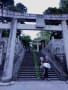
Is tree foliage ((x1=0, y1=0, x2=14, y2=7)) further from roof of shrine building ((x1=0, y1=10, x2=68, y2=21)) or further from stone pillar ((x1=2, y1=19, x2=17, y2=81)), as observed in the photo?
stone pillar ((x1=2, y1=19, x2=17, y2=81))

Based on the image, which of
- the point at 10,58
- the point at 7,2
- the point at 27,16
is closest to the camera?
the point at 10,58

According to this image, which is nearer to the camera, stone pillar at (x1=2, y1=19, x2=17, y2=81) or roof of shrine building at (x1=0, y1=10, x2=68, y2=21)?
stone pillar at (x1=2, y1=19, x2=17, y2=81)

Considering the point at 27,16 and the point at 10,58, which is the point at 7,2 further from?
the point at 10,58

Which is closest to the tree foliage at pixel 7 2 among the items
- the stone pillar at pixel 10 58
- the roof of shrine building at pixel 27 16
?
the roof of shrine building at pixel 27 16

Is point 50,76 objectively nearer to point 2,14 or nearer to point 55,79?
point 55,79

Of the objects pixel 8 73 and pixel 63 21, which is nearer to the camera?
pixel 8 73

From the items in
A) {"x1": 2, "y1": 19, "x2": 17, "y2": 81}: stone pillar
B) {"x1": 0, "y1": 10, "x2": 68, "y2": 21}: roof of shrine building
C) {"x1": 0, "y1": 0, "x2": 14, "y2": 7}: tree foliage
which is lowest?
{"x1": 2, "y1": 19, "x2": 17, "y2": 81}: stone pillar

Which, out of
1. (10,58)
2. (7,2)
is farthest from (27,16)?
(7,2)

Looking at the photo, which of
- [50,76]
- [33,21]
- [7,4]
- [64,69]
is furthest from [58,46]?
[7,4]

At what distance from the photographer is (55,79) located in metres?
17.0

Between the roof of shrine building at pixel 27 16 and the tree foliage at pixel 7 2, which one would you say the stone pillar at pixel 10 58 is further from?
the tree foliage at pixel 7 2

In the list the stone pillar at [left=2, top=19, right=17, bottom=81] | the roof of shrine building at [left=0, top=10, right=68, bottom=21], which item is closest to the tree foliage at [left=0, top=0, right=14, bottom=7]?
the roof of shrine building at [left=0, top=10, right=68, bottom=21]

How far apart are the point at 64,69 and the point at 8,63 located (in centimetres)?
426

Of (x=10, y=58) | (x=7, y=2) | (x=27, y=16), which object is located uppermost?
(x=7, y=2)
